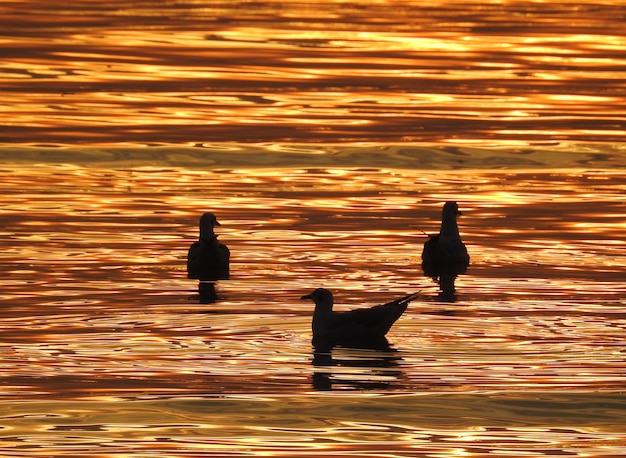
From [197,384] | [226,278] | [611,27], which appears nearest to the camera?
[197,384]

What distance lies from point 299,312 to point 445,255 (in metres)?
3.44

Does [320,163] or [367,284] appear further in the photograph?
[320,163]

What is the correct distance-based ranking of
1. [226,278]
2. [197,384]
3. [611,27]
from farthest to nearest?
[611,27], [226,278], [197,384]

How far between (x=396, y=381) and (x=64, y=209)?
33.3ft

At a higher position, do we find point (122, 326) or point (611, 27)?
point (611, 27)

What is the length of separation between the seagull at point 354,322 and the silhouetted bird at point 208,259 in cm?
376

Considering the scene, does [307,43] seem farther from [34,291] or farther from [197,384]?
[197,384]

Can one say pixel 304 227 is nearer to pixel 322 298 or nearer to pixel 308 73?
pixel 322 298

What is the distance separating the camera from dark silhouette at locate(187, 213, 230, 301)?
2177cm

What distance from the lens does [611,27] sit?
150 ft

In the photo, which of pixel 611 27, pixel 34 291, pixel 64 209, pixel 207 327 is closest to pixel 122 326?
pixel 207 327

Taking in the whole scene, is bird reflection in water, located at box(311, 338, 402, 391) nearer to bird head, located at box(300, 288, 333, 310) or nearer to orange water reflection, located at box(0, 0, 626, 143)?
bird head, located at box(300, 288, 333, 310)

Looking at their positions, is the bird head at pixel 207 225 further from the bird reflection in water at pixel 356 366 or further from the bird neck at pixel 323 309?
the bird reflection in water at pixel 356 366

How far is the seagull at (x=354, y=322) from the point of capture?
17.9 metres
